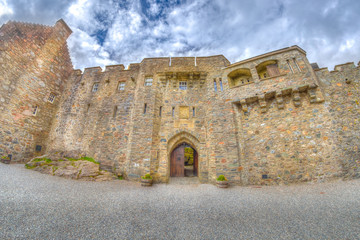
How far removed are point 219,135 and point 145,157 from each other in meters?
5.50

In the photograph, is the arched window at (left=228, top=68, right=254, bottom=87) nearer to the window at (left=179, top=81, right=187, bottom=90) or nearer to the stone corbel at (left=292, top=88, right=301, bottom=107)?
the stone corbel at (left=292, top=88, right=301, bottom=107)

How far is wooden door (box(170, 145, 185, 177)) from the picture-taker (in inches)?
419

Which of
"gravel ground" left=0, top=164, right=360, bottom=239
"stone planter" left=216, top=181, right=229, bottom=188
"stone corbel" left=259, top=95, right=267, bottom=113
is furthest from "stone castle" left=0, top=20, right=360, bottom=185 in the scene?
"gravel ground" left=0, top=164, right=360, bottom=239

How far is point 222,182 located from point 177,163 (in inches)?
179

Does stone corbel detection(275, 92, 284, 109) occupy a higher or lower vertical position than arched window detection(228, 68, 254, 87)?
lower

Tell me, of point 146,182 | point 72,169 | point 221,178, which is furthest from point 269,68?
point 72,169

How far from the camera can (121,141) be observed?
33.0ft

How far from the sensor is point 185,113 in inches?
408

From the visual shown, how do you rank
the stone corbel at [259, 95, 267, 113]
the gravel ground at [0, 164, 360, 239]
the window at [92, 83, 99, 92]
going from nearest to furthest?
the gravel ground at [0, 164, 360, 239] < the stone corbel at [259, 95, 267, 113] < the window at [92, 83, 99, 92]

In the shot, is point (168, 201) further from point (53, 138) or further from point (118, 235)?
point (53, 138)

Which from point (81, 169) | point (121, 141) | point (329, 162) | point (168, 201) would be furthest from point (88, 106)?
point (329, 162)

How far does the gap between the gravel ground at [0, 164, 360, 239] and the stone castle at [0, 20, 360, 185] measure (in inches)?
76.2

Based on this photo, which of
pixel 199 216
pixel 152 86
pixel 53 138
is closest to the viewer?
pixel 199 216

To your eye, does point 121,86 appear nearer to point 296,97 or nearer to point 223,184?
point 223,184
